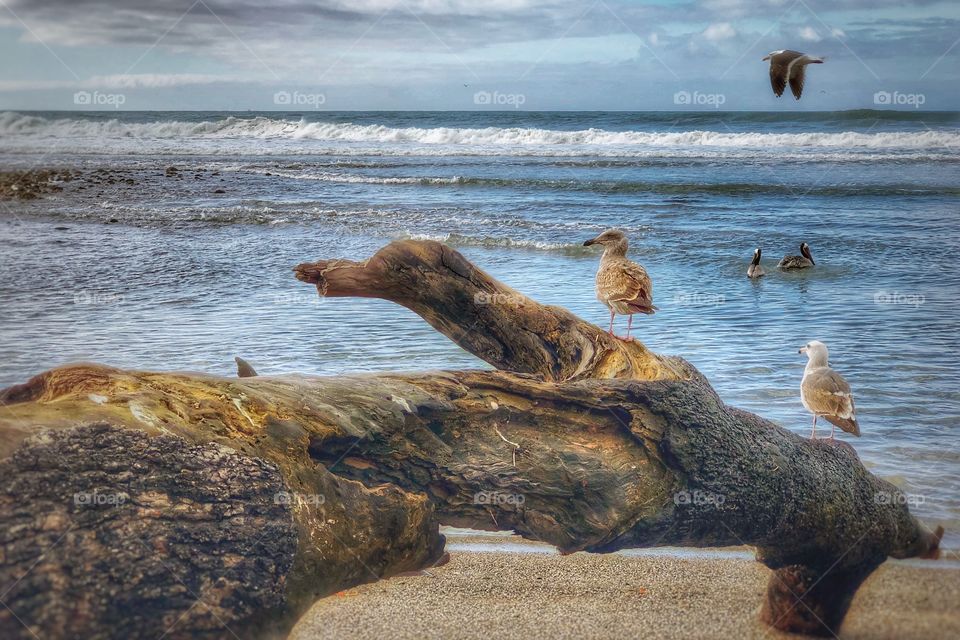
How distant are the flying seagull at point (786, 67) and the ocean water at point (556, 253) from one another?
8.58 feet

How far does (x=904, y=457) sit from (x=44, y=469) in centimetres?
585

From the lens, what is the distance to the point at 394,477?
4.78 metres

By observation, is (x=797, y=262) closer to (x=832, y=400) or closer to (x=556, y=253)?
(x=556, y=253)

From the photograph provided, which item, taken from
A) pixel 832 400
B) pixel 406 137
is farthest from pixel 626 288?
pixel 406 137

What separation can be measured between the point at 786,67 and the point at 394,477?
6551 millimetres

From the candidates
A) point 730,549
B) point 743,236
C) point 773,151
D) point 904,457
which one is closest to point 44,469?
point 730,549

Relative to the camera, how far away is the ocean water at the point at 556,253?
8.84 m

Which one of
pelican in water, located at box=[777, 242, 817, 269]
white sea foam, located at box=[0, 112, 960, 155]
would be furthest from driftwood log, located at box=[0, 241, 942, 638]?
white sea foam, located at box=[0, 112, 960, 155]

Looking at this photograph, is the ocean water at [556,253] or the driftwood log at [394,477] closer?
the driftwood log at [394,477]

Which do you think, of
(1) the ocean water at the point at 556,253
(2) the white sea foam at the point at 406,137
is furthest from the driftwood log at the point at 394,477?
(2) the white sea foam at the point at 406,137

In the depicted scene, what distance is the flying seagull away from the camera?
8.89 meters

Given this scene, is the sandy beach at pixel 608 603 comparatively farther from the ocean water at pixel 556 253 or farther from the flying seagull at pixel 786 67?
the flying seagull at pixel 786 67

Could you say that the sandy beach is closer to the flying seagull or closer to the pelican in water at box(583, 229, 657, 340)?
the pelican in water at box(583, 229, 657, 340)

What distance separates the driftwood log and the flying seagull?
445 centimetres
